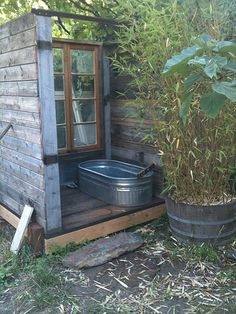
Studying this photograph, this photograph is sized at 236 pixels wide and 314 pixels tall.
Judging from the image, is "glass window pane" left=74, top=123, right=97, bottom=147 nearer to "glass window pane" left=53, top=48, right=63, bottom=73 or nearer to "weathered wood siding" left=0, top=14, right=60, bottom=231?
"glass window pane" left=53, top=48, right=63, bottom=73

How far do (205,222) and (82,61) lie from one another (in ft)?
7.79

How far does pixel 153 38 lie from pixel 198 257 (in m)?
1.79

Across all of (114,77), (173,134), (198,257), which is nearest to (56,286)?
(198,257)

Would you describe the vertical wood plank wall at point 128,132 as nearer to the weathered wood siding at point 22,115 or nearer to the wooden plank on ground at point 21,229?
the weathered wood siding at point 22,115

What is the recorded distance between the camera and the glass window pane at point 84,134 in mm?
4555

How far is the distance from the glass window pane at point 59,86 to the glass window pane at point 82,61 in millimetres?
181

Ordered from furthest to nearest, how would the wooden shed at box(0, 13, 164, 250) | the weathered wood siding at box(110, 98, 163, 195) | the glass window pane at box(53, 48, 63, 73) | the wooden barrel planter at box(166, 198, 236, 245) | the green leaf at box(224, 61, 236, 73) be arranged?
the glass window pane at box(53, 48, 63, 73) → the weathered wood siding at box(110, 98, 163, 195) → the wooden barrel planter at box(166, 198, 236, 245) → the wooden shed at box(0, 13, 164, 250) → the green leaf at box(224, 61, 236, 73)

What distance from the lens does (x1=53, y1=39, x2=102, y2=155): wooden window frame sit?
13.9ft

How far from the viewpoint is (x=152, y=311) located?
2465 millimetres

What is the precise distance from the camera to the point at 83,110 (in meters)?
4.55

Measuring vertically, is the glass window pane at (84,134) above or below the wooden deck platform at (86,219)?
above

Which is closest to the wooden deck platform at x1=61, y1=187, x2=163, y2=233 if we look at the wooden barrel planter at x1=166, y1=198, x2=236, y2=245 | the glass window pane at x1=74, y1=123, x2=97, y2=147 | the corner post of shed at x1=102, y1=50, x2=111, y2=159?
the wooden barrel planter at x1=166, y1=198, x2=236, y2=245

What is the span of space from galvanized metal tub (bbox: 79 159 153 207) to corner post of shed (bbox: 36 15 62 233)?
74cm

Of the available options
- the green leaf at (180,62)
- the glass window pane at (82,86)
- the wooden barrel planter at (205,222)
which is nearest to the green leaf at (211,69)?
the green leaf at (180,62)
